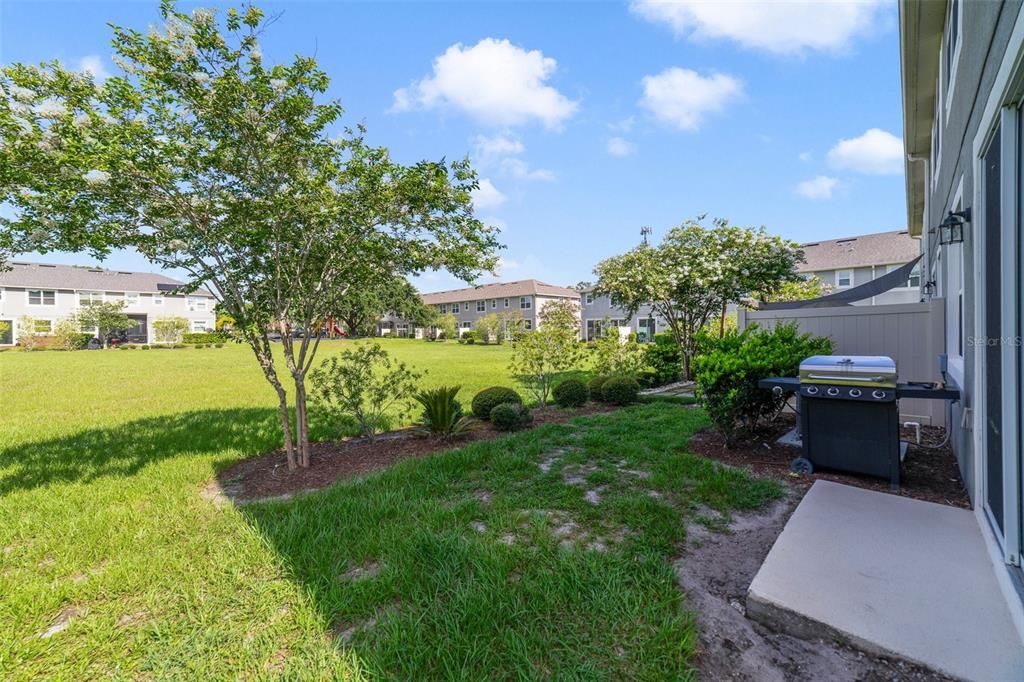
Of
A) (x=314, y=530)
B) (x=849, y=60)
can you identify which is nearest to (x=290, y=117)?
(x=314, y=530)

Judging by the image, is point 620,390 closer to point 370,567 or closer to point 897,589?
point 897,589

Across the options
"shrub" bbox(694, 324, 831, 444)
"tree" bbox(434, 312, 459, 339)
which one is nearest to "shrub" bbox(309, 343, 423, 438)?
"shrub" bbox(694, 324, 831, 444)

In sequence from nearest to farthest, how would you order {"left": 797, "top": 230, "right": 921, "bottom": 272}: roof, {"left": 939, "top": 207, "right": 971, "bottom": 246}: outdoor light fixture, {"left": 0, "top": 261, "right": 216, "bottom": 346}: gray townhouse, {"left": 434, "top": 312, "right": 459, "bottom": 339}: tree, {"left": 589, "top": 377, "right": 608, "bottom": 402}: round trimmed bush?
{"left": 939, "top": 207, "right": 971, "bottom": 246}: outdoor light fixture < {"left": 589, "top": 377, "right": 608, "bottom": 402}: round trimmed bush < {"left": 797, "top": 230, "right": 921, "bottom": 272}: roof < {"left": 0, "top": 261, "right": 216, "bottom": 346}: gray townhouse < {"left": 434, "top": 312, "right": 459, "bottom": 339}: tree

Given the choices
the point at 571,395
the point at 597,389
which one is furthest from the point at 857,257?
the point at 571,395

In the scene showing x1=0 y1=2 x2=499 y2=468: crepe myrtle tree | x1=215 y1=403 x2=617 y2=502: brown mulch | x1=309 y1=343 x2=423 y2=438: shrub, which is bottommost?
x1=215 y1=403 x2=617 y2=502: brown mulch

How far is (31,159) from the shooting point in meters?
3.45

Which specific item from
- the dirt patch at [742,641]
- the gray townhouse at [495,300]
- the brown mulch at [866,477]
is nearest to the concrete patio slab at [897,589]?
the dirt patch at [742,641]

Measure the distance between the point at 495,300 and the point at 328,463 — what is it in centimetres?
4386

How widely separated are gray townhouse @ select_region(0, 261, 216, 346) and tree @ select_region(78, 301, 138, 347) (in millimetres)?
928

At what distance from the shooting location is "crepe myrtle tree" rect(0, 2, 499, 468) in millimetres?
3568

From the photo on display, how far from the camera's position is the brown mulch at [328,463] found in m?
4.39

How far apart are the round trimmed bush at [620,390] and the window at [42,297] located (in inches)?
1941

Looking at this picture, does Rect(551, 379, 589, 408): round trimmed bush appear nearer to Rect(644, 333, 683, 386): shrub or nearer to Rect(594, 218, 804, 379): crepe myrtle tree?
Rect(594, 218, 804, 379): crepe myrtle tree

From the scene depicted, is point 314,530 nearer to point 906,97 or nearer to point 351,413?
point 351,413
